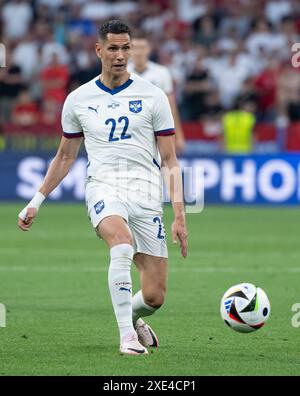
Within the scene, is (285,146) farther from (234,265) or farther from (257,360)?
(257,360)

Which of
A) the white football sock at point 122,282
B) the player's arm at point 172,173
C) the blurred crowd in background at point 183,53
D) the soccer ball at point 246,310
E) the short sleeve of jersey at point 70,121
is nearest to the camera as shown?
the white football sock at point 122,282

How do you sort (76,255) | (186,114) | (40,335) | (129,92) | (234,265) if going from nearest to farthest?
(129,92)
(40,335)
(234,265)
(76,255)
(186,114)

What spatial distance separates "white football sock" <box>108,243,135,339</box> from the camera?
7.32m

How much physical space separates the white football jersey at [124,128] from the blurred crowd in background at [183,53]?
13.5 metres

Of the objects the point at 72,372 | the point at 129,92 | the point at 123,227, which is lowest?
the point at 72,372

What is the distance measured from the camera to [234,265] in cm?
1290

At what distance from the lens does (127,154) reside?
7.73 meters

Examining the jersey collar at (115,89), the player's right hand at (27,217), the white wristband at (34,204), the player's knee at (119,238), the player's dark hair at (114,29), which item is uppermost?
the player's dark hair at (114,29)

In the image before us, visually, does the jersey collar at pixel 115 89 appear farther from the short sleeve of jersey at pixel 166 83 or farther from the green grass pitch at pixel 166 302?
the short sleeve of jersey at pixel 166 83

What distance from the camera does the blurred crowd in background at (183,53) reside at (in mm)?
22250

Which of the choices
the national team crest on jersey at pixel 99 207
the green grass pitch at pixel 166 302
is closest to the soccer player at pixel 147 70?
the green grass pitch at pixel 166 302

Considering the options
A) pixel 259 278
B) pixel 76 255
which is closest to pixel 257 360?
pixel 259 278

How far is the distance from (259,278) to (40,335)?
13.2 feet

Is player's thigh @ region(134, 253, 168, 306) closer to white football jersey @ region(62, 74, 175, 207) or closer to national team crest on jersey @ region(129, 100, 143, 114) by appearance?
white football jersey @ region(62, 74, 175, 207)
